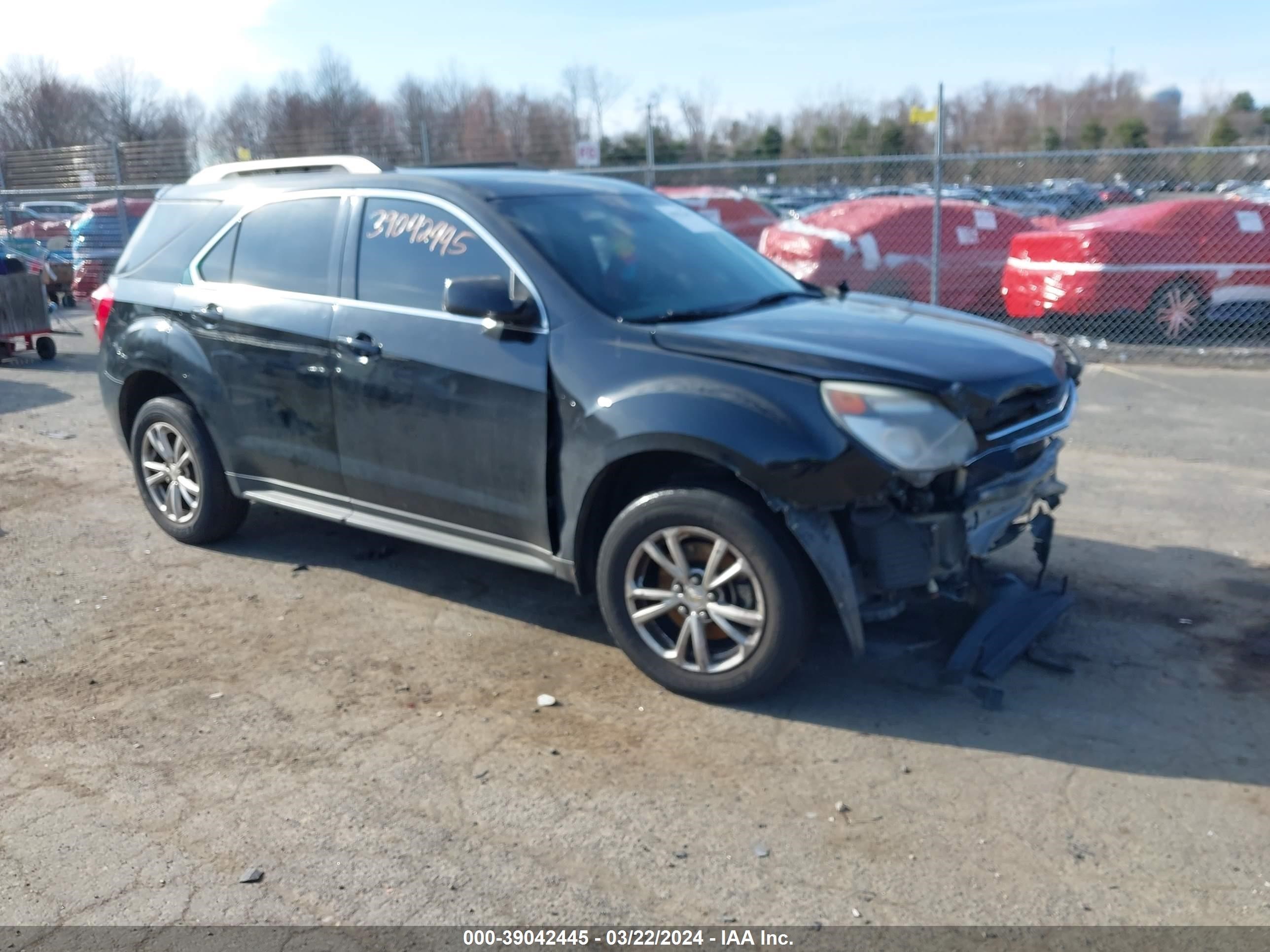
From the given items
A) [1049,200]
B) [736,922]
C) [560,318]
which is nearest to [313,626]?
[560,318]

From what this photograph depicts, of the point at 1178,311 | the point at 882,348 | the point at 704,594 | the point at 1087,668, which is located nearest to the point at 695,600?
the point at 704,594

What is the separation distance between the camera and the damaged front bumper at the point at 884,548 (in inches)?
153

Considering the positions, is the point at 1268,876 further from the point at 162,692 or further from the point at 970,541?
the point at 162,692

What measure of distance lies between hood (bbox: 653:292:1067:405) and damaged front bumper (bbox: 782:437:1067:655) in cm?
42

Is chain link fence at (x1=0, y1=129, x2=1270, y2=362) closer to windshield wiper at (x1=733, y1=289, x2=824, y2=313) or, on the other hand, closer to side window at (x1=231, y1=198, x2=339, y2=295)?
side window at (x1=231, y1=198, x2=339, y2=295)

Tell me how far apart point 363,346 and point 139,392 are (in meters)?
1.95

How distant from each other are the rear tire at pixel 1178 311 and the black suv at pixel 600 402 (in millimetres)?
7721

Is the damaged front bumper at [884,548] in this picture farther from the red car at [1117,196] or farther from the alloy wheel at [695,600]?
the red car at [1117,196]

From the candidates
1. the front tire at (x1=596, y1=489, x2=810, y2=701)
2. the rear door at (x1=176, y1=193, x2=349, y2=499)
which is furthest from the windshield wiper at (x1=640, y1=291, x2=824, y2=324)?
the rear door at (x1=176, y1=193, x2=349, y2=499)

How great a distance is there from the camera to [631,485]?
4.44 m

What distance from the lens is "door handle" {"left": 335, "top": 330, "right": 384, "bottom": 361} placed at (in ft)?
16.0

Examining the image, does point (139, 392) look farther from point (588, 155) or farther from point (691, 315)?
point (588, 155)

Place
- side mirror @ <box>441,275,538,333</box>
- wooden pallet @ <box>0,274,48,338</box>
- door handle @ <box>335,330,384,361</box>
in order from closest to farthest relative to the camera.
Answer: side mirror @ <box>441,275,538,333</box> → door handle @ <box>335,330,384,361</box> → wooden pallet @ <box>0,274,48,338</box>

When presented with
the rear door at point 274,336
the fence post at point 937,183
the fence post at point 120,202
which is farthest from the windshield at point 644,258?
the fence post at point 120,202
